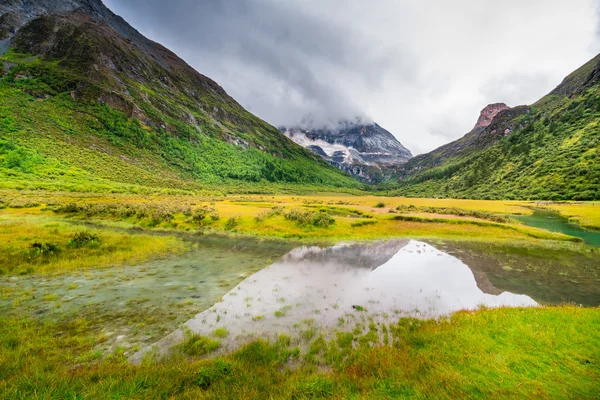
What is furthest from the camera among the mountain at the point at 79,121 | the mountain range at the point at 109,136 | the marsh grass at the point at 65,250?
the mountain range at the point at 109,136

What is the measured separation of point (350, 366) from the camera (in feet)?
28.7

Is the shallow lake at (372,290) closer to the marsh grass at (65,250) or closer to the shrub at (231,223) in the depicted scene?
the marsh grass at (65,250)

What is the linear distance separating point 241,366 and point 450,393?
626 centimetres

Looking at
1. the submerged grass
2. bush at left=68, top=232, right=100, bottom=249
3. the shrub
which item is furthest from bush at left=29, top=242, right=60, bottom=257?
the shrub

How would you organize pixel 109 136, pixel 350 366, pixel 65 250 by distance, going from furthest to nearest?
pixel 109 136 → pixel 65 250 → pixel 350 366

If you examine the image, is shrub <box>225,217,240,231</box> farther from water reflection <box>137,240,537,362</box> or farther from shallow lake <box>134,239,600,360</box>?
water reflection <box>137,240,537,362</box>

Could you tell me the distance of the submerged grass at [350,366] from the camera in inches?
270

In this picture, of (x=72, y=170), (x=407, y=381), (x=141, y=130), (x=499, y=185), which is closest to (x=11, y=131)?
(x=72, y=170)

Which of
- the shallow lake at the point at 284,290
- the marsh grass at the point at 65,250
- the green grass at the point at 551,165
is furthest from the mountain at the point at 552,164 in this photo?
the marsh grass at the point at 65,250

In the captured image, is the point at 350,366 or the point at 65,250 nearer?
the point at 350,366

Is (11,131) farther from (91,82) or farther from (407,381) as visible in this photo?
(407,381)

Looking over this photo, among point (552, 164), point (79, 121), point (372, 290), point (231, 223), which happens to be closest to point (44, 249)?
point (231, 223)

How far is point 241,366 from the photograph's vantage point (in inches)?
338

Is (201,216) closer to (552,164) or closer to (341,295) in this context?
(341,295)
